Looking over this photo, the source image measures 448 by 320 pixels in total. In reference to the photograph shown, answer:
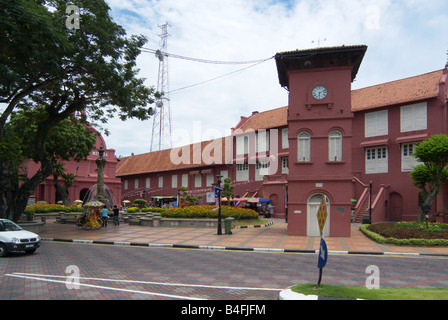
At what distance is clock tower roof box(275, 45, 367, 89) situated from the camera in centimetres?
2003

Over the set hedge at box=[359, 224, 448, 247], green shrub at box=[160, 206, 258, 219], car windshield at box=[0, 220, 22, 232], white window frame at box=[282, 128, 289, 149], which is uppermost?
white window frame at box=[282, 128, 289, 149]

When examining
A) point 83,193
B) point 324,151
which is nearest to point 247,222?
point 324,151

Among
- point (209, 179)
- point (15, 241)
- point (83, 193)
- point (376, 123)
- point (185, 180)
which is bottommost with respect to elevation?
point (15, 241)

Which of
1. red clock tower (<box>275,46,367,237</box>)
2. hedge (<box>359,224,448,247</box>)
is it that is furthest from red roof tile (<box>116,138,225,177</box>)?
hedge (<box>359,224,448,247</box>)

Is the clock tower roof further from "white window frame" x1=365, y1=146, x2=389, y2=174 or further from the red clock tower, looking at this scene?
"white window frame" x1=365, y1=146, x2=389, y2=174

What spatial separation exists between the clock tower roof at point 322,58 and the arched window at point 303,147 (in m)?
3.95

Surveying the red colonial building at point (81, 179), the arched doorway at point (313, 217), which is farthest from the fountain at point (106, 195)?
the arched doorway at point (313, 217)

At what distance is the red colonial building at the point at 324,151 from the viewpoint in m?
20.2

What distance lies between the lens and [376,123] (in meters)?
31.7

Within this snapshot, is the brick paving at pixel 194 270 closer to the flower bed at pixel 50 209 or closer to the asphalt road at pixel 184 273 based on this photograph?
the asphalt road at pixel 184 273

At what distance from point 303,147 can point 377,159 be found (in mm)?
13733

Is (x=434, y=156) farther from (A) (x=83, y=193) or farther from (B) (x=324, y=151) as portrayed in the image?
(A) (x=83, y=193)

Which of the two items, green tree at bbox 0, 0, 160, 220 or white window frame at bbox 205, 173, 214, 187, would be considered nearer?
green tree at bbox 0, 0, 160, 220

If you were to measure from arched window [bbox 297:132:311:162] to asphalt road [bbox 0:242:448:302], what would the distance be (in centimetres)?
773
